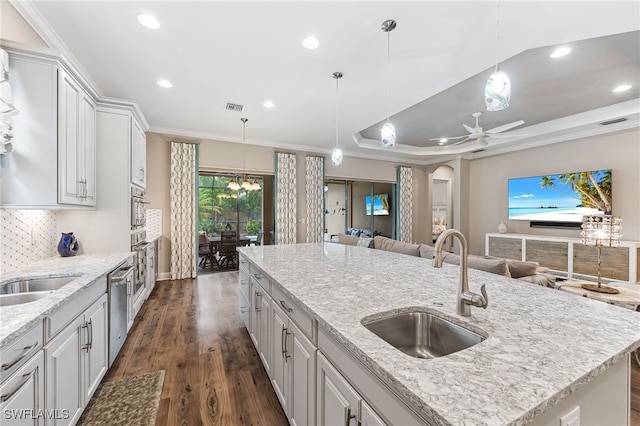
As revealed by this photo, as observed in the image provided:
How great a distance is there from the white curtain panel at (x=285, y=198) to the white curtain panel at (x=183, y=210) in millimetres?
1741

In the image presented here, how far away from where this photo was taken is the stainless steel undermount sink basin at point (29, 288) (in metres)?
1.53

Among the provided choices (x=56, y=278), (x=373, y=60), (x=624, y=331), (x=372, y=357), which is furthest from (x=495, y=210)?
(x=56, y=278)

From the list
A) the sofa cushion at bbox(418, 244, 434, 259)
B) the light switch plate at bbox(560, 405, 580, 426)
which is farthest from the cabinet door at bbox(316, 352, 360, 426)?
the sofa cushion at bbox(418, 244, 434, 259)

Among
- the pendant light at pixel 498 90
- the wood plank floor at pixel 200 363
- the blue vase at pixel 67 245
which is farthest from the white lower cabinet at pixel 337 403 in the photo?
the blue vase at pixel 67 245

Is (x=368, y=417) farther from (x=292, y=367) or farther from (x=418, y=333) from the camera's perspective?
(x=292, y=367)

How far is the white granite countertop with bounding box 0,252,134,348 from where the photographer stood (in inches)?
43.3

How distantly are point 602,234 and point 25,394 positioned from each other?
15.9 ft

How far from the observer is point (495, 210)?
21.6 ft

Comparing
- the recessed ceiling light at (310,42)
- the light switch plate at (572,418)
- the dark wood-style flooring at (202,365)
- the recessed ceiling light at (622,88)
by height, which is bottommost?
the dark wood-style flooring at (202,365)

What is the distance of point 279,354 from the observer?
66.8 inches

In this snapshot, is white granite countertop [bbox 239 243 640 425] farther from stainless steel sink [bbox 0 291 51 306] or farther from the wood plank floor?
stainless steel sink [bbox 0 291 51 306]

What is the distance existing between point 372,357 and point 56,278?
88.8 inches

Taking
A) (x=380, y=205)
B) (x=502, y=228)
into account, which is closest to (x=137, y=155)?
(x=380, y=205)

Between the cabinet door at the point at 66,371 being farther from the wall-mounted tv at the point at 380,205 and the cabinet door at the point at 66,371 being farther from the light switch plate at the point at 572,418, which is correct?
the wall-mounted tv at the point at 380,205
